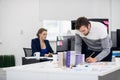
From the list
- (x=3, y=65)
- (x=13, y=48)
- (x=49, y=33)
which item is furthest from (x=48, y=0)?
(x=3, y=65)

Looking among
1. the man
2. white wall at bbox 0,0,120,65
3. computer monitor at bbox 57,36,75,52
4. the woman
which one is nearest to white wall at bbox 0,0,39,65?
white wall at bbox 0,0,120,65

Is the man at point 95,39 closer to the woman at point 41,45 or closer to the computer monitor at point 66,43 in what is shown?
the computer monitor at point 66,43

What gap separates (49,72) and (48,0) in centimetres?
587

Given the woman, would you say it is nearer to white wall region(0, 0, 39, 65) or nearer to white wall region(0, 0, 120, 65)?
white wall region(0, 0, 120, 65)

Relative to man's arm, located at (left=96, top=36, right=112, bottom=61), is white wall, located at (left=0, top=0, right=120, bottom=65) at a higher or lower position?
higher

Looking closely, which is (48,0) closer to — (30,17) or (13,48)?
(30,17)

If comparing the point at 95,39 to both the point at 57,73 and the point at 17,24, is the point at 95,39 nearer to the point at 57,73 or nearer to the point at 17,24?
the point at 57,73

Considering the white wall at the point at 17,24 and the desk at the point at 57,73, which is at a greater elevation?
the white wall at the point at 17,24

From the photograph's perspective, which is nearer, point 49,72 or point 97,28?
point 49,72

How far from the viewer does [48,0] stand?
8.23 m

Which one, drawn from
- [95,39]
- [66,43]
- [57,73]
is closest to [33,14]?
[66,43]

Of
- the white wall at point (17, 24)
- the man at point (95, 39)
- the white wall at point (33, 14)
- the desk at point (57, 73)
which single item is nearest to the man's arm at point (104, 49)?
the man at point (95, 39)

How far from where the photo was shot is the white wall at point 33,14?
8109mm

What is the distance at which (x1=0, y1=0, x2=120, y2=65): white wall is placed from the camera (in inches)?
319
